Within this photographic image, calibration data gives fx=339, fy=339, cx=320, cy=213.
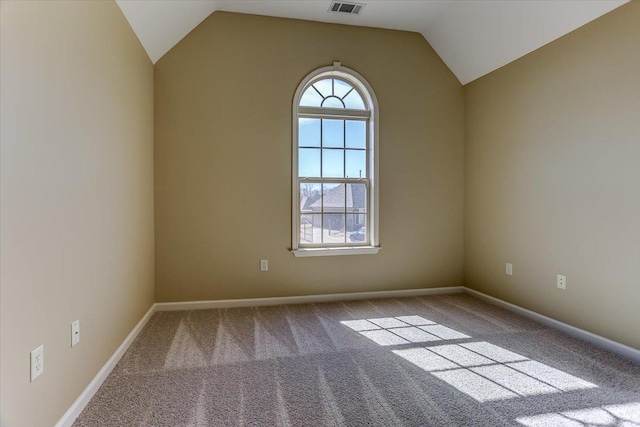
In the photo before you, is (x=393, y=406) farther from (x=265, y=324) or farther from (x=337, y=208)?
(x=337, y=208)

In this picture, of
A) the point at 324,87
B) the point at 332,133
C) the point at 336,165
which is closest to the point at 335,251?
the point at 336,165

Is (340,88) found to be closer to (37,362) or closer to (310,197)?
(310,197)

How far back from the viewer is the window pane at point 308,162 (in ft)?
11.9

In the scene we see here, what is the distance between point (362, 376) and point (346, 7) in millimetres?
3265

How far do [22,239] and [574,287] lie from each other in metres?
3.53

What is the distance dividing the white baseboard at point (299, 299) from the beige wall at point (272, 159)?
7 centimetres

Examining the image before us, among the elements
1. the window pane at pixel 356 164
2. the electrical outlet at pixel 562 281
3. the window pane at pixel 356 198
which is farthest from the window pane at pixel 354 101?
the electrical outlet at pixel 562 281

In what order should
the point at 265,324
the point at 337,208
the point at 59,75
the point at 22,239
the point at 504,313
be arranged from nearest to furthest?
the point at 22,239, the point at 59,75, the point at 265,324, the point at 504,313, the point at 337,208

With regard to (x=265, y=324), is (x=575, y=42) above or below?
above

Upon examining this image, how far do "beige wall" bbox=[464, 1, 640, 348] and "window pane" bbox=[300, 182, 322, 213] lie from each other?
1763mm

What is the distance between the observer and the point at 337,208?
12.3 ft

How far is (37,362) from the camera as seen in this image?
1396 millimetres

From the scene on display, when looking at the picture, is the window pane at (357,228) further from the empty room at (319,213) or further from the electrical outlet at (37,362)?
the electrical outlet at (37,362)

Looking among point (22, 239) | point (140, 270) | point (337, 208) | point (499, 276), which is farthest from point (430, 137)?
point (22, 239)
